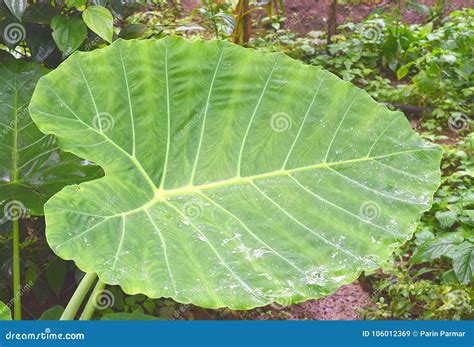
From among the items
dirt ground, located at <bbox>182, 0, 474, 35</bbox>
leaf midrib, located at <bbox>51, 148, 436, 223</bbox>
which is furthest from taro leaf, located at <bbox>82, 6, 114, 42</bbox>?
dirt ground, located at <bbox>182, 0, 474, 35</bbox>

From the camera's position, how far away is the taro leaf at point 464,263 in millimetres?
1993

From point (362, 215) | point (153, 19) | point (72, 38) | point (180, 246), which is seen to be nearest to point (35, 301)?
point (72, 38)

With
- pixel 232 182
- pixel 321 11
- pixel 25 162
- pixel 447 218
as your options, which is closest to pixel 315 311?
pixel 447 218

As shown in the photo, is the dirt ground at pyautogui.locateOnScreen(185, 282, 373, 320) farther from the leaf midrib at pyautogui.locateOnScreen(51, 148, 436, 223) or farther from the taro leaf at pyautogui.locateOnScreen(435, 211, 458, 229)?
the leaf midrib at pyautogui.locateOnScreen(51, 148, 436, 223)

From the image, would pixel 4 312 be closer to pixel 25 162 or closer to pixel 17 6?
pixel 25 162

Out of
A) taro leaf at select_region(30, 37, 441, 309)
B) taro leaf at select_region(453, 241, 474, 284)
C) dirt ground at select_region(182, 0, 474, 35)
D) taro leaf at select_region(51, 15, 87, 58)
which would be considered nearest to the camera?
taro leaf at select_region(30, 37, 441, 309)

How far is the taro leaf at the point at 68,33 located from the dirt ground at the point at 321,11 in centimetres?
287

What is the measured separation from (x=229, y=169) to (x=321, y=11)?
3455 mm

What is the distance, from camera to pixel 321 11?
4695 mm

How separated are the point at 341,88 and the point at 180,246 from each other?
53 cm

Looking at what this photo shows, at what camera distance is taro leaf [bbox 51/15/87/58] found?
172 centimetres

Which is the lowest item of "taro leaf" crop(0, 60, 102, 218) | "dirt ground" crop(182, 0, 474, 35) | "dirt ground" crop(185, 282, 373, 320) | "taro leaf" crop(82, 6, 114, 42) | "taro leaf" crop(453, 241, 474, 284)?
"dirt ground" crop(185, 282, 373, 320)

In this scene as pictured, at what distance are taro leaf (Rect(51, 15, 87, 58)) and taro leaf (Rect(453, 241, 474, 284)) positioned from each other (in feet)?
4.24

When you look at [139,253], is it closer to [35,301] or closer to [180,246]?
[180,246]
